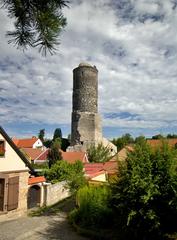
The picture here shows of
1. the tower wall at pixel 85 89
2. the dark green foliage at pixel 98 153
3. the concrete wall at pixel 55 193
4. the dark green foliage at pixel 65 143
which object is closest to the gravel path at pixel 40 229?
the concrete wall at pixel 55 193

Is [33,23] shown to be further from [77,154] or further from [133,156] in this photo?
[77,154]

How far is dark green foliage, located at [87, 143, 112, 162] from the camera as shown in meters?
46.1

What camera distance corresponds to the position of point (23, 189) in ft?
57.4

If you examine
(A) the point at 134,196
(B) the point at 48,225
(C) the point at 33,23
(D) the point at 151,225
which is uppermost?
(C) the point at 33,23

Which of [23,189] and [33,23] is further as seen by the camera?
[23,189]

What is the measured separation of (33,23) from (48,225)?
10.4 m

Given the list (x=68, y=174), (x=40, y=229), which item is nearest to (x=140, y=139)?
(x=40, y=229)

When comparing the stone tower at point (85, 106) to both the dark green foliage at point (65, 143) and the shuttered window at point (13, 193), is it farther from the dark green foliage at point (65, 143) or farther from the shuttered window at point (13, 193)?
the shuttered window at point (13, 193)

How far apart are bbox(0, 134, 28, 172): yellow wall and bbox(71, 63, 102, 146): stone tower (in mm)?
31392

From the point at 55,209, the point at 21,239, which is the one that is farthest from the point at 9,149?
the point at 21,239

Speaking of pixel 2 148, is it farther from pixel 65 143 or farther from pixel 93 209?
pixel 65 143

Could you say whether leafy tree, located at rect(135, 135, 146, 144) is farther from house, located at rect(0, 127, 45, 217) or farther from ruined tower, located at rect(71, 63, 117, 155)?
ruined tower, located at rect(71, 63, 117, 155)

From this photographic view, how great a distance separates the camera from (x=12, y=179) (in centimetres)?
1617

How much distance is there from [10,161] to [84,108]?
32318mm
